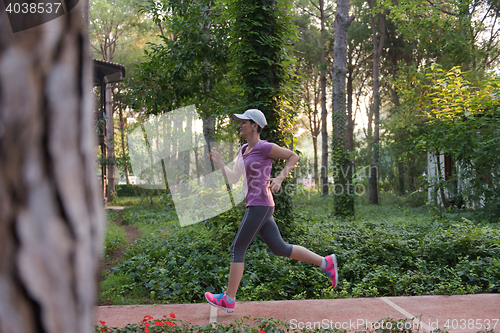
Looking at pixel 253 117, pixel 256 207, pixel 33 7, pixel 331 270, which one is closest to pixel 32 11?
pixel 33 7

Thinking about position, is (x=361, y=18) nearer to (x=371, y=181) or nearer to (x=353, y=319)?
(x=371, y=181)

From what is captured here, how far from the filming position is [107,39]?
27.2 m

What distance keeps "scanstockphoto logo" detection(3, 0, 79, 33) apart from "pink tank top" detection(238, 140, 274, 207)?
2.96m

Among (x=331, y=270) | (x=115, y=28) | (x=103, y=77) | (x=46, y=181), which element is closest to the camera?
(x=46, y=181)

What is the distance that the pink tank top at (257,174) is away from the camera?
3459 millimetres

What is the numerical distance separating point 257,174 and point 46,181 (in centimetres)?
302

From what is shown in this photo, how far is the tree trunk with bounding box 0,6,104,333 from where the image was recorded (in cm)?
48

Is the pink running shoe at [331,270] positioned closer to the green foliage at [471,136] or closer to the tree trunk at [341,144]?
the green foliage at [471,136]

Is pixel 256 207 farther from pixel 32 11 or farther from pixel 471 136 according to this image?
pixel 471 136

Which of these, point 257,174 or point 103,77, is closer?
point 257,174

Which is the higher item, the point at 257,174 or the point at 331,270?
the point at 257,174

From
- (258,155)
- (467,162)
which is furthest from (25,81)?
(467,162)

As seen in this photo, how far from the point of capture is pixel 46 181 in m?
0.51

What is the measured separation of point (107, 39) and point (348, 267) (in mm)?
27519
